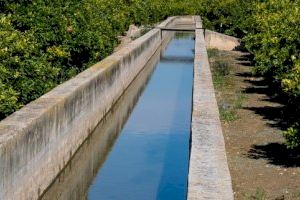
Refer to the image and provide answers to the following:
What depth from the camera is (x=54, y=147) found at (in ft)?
41.9

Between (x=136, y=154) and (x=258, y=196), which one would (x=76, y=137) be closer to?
(x=136, y=154)

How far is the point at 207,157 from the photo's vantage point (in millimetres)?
9688

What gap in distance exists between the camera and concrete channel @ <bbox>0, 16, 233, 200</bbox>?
925cm

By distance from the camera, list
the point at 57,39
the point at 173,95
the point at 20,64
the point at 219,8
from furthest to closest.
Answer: the point at 219,8, the point at 173,95, the point at 57,39, the point at 20,64

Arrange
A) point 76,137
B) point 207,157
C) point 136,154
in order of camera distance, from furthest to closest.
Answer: point 136,154
point 76,137
point 207,157

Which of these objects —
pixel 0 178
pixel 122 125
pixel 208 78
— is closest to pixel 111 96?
pixel 122 125

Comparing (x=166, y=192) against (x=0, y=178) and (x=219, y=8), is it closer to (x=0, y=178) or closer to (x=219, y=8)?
(x=0, y=178)

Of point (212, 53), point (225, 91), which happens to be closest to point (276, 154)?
point (225, 91)

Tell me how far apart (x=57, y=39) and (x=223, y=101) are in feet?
18.5

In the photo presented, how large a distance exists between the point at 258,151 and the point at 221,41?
29.6 meters

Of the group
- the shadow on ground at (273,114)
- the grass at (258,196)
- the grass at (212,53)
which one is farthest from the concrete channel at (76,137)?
the grass at (212,53)

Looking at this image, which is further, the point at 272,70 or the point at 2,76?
the point at 272,70

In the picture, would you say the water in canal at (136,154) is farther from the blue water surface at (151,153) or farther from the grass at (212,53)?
the grass at (212,53)

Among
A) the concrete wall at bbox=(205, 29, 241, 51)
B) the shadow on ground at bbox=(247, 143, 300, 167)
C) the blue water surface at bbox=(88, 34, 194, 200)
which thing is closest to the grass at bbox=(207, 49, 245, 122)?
the blue water surface at bbox=(88, 34, 194, 200)
